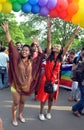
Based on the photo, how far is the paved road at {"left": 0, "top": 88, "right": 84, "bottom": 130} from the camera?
6.55 metres

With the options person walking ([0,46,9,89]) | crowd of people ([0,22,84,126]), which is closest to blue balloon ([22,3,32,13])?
crowd of people ([0,22,84,126])

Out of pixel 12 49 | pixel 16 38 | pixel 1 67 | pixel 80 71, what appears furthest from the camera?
pixel 16 38

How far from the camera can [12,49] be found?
603cm

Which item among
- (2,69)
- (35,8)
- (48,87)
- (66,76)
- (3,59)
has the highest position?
(35,8)

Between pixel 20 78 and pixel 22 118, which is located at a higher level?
pixel 20 78

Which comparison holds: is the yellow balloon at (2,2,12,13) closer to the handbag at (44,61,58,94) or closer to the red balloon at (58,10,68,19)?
the red balloon at (58,10,68,19)

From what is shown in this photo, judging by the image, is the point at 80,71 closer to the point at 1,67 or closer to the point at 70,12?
the point at 70,12

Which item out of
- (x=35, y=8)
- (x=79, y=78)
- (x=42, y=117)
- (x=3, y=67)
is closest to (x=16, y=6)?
(x=35, y=8)

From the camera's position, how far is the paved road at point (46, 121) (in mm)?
6549

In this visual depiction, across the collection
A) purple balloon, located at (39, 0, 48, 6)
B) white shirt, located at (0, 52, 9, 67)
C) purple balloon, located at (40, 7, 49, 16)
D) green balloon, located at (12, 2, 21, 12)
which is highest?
purple balloon, located at (39, 0, 48, 6)

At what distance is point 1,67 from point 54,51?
188 inches

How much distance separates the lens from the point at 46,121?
6.95 metres

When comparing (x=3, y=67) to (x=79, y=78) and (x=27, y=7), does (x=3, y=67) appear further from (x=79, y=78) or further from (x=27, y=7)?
(x=27, y=7)

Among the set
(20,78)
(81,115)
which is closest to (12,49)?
(20,78)
